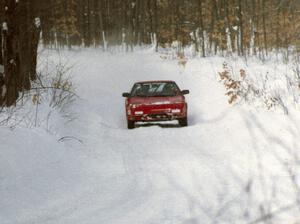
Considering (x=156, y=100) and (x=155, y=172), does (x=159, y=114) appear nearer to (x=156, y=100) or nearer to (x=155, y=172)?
(x=156, y=100)

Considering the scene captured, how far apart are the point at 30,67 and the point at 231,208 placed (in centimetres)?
1225

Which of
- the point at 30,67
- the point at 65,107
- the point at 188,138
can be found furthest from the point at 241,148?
the point at 30,67

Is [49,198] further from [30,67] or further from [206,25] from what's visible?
[206,25]

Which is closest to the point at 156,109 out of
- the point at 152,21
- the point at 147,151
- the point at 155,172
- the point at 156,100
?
the point at 156,100

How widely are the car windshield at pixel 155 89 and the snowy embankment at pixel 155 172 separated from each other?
3.28 ft

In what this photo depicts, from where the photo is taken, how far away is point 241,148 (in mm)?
9836

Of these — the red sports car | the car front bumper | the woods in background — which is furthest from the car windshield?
the woods in background

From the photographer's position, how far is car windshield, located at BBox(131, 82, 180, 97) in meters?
14.5

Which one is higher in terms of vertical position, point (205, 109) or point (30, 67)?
point (30, 67)

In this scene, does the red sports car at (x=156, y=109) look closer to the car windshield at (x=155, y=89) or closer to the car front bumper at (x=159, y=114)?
the car front bumper at (x=159, y=114)

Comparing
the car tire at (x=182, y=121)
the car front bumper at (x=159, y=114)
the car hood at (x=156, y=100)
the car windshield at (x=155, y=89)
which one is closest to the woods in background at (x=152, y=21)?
the car windshield at (x=155, y=89)

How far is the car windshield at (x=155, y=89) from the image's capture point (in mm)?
14516

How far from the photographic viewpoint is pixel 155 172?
8055 mm

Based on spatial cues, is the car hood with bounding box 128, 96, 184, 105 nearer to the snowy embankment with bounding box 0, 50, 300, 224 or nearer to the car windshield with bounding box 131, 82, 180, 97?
the car windshield with bounding box 131, 82, 180, 97
